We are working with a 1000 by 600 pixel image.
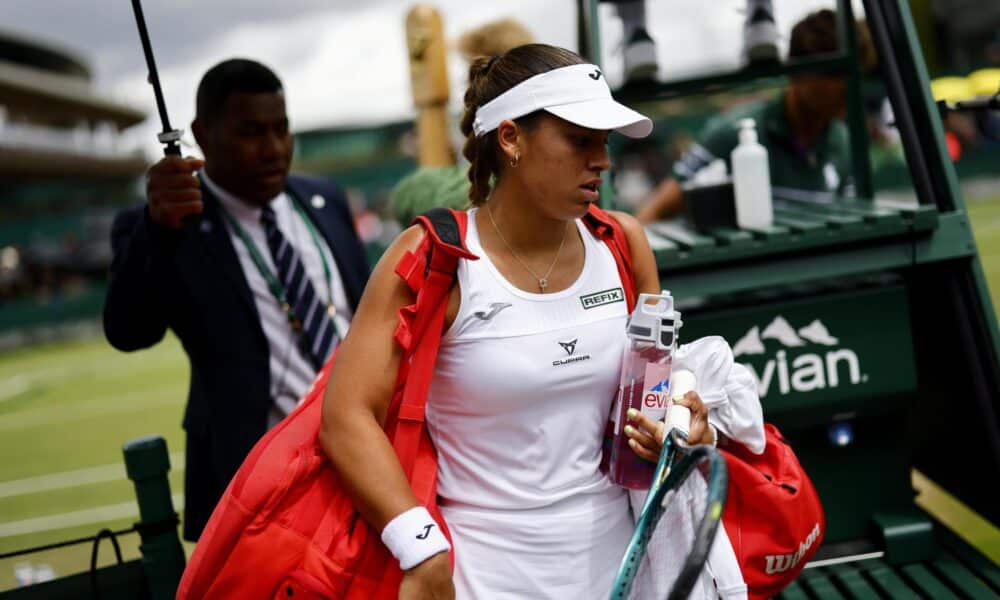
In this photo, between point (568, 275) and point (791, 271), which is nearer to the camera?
point (568, 275)

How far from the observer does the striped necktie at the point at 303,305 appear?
2.80 meters

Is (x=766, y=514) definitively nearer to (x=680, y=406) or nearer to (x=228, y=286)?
(x=680, y=406)

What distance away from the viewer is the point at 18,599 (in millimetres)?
2584

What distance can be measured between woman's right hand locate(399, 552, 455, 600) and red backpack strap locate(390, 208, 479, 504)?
0.19m

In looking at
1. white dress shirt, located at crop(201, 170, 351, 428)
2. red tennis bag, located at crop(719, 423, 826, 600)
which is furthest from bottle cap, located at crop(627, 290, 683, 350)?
white dress shirt, located at crop(201, 170, 351, 428)

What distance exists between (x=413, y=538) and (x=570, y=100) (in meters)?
0.91

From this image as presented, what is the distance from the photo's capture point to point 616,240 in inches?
84.0

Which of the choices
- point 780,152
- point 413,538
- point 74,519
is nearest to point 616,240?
point 413,538

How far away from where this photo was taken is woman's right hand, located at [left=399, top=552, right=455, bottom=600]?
176 cm

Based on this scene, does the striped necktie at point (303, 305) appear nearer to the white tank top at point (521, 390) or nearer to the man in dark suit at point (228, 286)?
the man in dark suit at point (228, 286)

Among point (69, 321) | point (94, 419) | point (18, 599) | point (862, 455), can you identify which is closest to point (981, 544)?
point (862, 455)

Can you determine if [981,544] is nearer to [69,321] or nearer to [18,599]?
[18,599]

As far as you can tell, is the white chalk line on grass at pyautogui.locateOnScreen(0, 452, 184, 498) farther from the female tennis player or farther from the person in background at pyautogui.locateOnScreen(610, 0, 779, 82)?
the female tennis player

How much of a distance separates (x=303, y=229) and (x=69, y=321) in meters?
19.4
